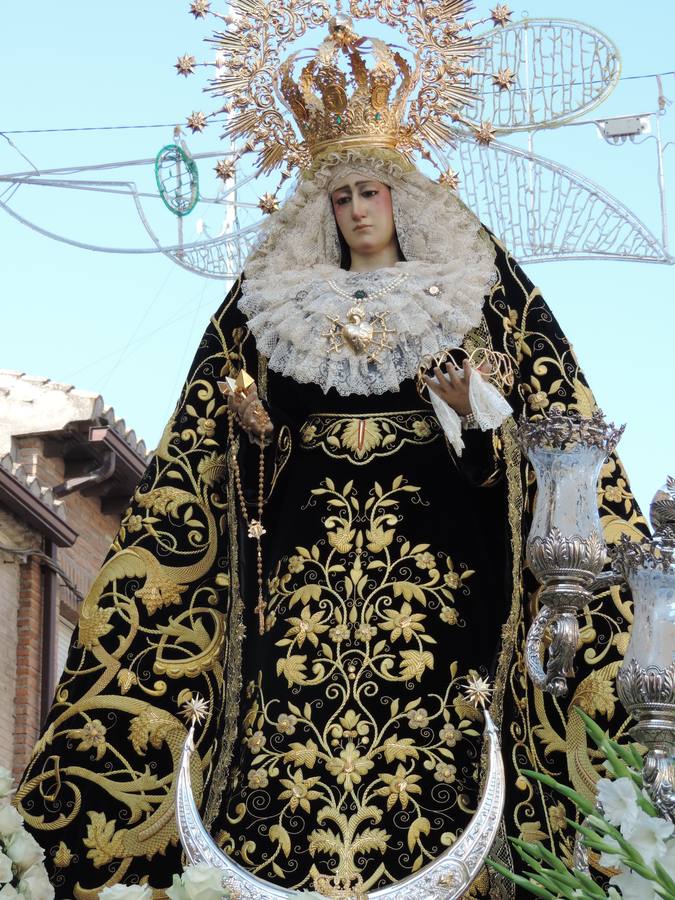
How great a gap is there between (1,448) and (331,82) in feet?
21.0

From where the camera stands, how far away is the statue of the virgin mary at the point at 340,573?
5.48m

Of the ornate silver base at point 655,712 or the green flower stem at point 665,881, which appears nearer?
the green flower stem at point 665,881

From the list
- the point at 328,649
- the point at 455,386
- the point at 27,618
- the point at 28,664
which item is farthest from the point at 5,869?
the point at 27,618

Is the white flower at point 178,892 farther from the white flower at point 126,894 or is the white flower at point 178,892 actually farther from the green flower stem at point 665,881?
the green flower stem at point 665,881

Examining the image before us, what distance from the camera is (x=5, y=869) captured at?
451cm

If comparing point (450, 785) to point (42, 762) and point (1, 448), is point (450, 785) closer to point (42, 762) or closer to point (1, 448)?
point (42, 762)

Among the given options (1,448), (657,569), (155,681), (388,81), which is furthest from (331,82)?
(1,448)

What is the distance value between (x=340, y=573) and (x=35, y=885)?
60.7 inches

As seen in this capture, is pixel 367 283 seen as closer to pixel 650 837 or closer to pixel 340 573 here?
pixel 340 573

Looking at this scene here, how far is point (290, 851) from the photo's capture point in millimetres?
5293

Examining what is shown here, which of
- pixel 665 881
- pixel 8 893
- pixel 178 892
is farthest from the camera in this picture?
pixel 8 893

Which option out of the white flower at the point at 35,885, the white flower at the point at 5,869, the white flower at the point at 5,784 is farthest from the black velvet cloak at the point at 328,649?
the white flower at the point at 5,869

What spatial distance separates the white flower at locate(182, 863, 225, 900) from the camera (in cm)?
382

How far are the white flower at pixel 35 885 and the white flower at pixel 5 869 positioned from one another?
0.20 feet
